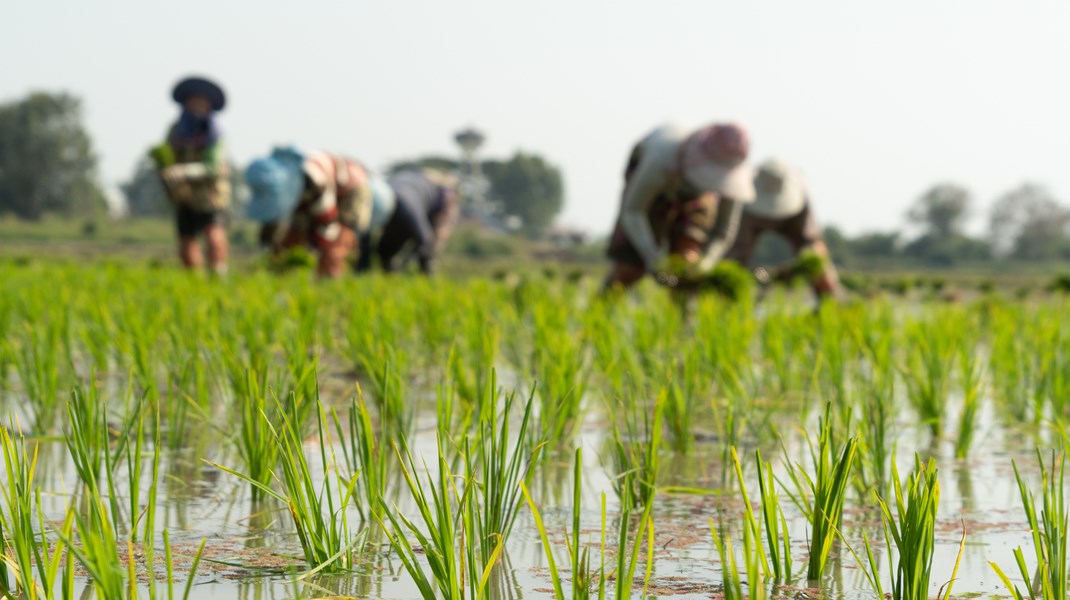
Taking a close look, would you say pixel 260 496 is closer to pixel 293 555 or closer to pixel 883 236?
pixel 293 555

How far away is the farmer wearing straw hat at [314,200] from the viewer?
793cm

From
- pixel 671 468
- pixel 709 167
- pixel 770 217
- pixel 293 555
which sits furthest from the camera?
pixel 770 217

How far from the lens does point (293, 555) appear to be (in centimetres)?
180

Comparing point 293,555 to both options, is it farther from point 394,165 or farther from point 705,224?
point 394,165

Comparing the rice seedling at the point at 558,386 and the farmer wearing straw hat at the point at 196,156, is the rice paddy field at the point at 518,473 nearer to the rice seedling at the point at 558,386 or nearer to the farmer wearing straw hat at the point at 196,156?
the rice seedling at the point at 558,386

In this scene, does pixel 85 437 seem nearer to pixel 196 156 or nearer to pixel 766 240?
pixel 196 156

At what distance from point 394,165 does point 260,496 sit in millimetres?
48741

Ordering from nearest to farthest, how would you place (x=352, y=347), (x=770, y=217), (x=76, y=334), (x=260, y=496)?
(x=260, y=496)
(x=352, y=347)
(x=76, y=334)
(x=770, y=217)

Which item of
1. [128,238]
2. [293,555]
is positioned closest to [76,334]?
[293,555]

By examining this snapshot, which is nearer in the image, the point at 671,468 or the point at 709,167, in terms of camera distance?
the point at 671,468

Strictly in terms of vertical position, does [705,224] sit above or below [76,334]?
above

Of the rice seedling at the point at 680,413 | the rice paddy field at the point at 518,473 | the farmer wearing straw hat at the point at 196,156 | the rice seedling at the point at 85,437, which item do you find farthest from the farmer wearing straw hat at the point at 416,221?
the rice seedling at the point at 85,437

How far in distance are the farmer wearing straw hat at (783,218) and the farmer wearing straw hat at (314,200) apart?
8.43 feet

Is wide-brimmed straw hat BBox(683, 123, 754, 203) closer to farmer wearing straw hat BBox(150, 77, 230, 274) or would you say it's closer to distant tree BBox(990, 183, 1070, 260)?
farmer wearing straw hat BBox(150, 77, 230, 274)
